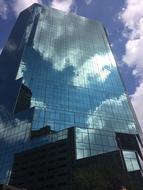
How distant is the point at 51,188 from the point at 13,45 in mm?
103280

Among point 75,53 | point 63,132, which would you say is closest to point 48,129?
point 63,132

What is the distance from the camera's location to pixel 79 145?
3607 inches

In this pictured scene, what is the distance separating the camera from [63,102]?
400ft

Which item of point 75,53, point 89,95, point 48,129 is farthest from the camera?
point 75,53

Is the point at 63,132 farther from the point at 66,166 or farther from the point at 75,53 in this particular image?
the point at 75,53

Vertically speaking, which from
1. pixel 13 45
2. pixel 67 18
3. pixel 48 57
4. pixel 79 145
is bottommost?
pixel 79 145

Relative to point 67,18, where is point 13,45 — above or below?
below

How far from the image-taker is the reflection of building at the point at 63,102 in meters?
86.9

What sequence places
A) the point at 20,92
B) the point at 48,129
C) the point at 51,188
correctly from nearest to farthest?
the point at 51,188 → the point at 48,129 → the point at 20,92

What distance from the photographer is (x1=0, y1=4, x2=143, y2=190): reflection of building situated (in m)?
86.9

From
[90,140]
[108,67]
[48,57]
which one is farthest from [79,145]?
[108,67]

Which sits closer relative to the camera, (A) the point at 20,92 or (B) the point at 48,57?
(A) the point at 20,92

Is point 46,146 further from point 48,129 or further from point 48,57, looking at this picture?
point 48,57

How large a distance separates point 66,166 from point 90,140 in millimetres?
15848
